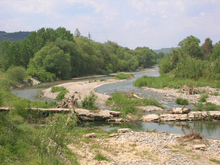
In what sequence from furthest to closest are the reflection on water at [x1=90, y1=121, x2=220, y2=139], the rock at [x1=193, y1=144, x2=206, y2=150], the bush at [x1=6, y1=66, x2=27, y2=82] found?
the bush at [x1=6, y1=66, x2=27, y2=82] < the reflection on water at [x1=90, y1=121, x2=220, y2=139] < the rock at [x1=193, y1=144, x2=206, y2=150]

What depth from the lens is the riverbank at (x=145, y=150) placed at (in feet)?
29.5

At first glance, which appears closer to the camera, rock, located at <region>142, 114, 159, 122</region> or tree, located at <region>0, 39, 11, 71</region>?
rock, located at <region>142, 114, 159, 122</region>

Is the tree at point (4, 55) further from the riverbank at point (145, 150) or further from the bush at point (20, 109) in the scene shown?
the riverbank at point (145, 150)

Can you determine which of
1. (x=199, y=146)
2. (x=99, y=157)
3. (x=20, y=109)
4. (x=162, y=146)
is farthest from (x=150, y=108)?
(x=99, y=157)

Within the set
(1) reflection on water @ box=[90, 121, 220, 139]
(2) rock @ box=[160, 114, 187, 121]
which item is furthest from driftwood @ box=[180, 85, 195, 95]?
(1) reflection on water @ box=[90, 121, 220, 139]

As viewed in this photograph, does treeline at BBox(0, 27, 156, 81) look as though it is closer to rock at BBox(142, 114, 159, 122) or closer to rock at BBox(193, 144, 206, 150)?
rock at BBox(142, 114, 159, 122)

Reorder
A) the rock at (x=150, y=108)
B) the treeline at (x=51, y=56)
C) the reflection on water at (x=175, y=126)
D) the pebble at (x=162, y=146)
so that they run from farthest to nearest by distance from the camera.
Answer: the treeline at (x=51, y=56)
the rock at (x=150, y=108)
the reflection on water at (x=175, y=126)
the pebble at (x=162, y=146)

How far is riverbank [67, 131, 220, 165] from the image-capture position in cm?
899

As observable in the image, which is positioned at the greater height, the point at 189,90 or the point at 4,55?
the point at 4,55

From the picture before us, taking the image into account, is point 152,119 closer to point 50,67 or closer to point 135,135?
point 135,135

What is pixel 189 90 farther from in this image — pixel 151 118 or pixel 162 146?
pixel 162 146

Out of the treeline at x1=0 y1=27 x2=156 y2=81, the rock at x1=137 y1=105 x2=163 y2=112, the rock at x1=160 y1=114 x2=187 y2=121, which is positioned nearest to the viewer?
the rock at x1=160 y1=114 x2=187 y2=121

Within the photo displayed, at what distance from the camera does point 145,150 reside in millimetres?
10352

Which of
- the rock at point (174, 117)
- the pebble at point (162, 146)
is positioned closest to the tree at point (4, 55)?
the rock at point (174, 117)
